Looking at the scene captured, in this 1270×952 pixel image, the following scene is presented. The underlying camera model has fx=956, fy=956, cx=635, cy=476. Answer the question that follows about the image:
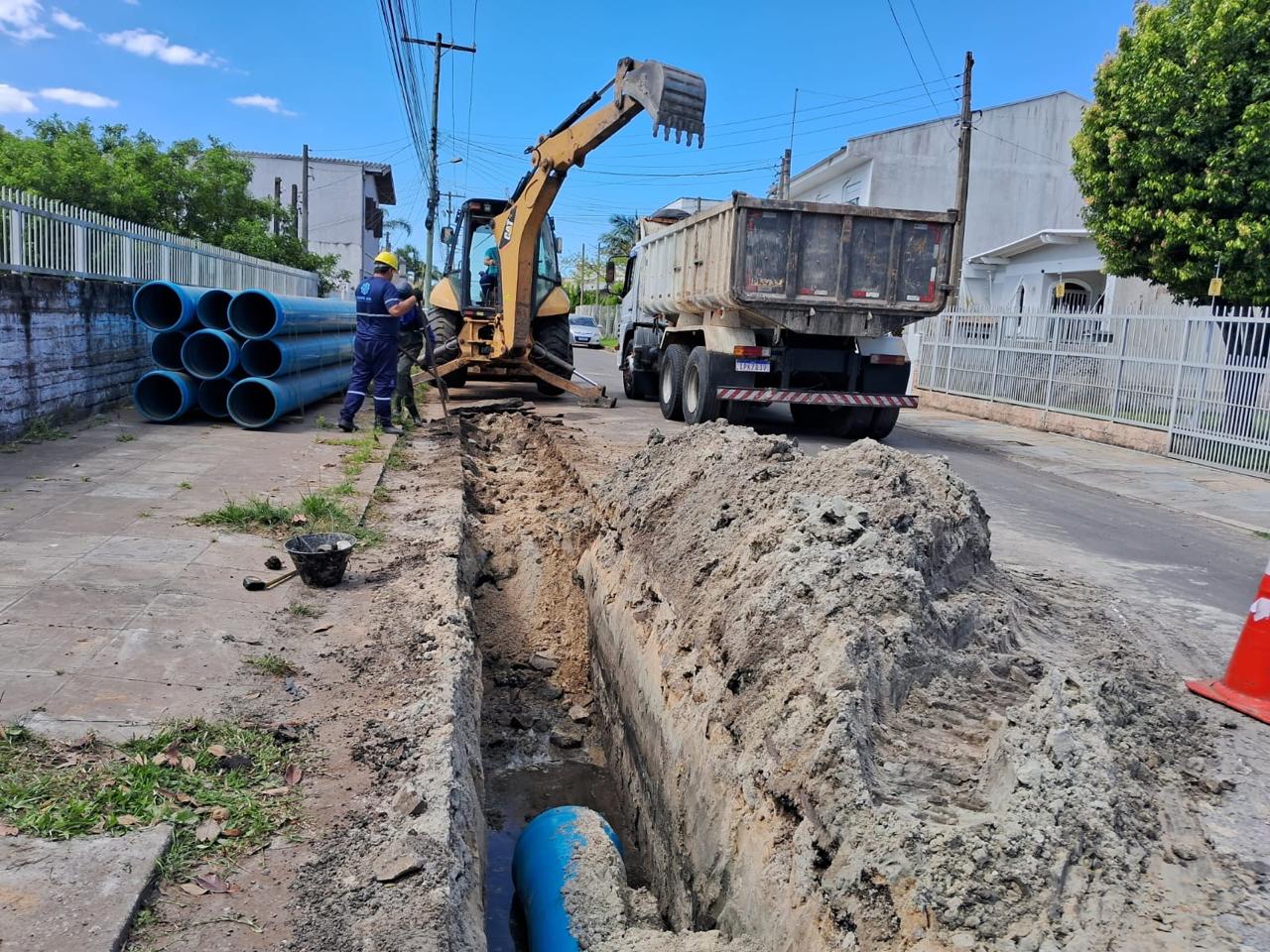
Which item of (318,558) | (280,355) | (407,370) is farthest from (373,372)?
(318,558)

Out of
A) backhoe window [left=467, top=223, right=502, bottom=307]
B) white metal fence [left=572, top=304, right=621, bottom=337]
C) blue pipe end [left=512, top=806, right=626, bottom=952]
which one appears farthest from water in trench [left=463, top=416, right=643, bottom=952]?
white metal fence [left=572, top=304, right=621, bottom=337]

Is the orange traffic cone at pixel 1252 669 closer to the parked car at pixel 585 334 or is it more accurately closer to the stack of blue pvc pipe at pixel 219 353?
the stack of blue pvc pipe at pixel 219 353

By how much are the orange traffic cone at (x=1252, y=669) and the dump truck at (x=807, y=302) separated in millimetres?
7299

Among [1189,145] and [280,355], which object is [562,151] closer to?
[280,355]

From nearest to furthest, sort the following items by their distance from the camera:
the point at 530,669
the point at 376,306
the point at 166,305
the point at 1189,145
Answer: 1. the point at 530,669
2. the point at 376,306
3. the point at 166,305
4. the point at 1189,145

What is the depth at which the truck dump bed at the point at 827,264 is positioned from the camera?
1080 centimetres

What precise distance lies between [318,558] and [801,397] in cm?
761

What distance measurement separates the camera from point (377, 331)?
31.0 feet

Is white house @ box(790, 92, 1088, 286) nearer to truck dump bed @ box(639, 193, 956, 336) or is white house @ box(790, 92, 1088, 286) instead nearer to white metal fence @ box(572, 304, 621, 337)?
truck dump bed @ box(639, 193, 956, 336)

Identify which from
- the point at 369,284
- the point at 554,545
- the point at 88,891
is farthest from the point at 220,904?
the point at 369,284

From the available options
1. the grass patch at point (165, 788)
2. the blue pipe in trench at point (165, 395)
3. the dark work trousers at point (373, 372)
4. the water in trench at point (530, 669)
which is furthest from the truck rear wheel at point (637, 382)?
the grass patch at point (165, 788)

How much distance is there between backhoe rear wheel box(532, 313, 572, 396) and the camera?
1429cm

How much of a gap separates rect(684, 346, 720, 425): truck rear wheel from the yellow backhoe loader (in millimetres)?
2386

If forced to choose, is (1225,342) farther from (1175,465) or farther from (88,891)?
(88,891)
